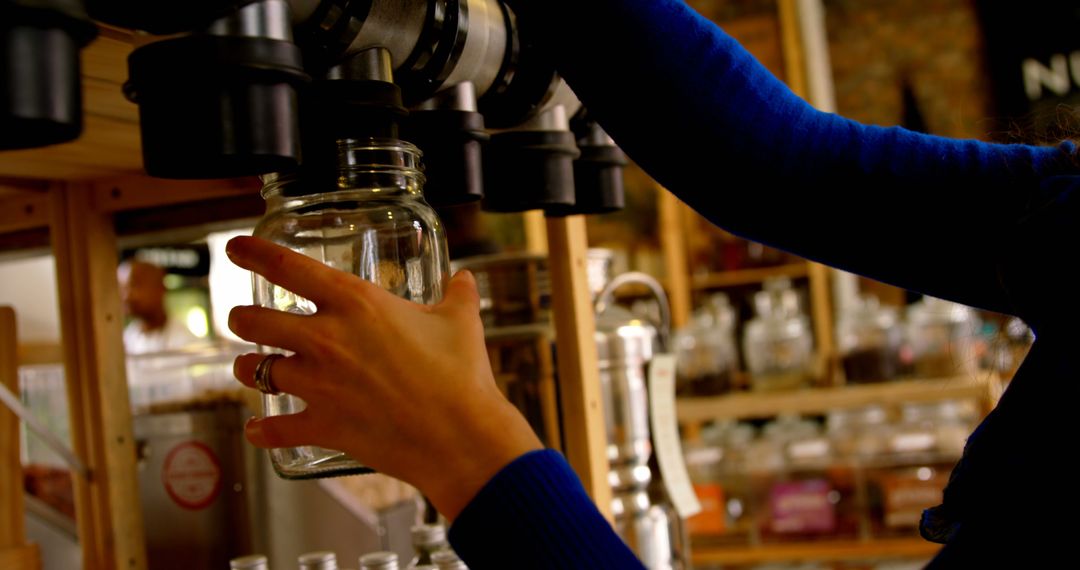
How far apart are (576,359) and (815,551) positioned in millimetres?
2032

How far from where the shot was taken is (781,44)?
455 cm

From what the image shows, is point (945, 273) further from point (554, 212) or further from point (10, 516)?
point (10, 516)

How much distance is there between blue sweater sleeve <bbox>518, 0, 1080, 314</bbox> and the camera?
2.35ft

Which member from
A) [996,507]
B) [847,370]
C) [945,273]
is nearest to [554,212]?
[945,273]

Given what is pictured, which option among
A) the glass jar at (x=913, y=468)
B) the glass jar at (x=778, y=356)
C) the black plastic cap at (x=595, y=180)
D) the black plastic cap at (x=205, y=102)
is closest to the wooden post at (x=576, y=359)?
the black plastic cap at (x=595, y=180)

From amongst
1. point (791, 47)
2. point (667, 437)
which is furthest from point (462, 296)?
point (791, 47)

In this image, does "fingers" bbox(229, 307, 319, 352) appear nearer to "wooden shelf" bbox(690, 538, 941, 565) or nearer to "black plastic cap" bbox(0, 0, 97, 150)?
"black plastic cap" bbox(0, 0, 97, 150)

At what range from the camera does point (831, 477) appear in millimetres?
2912

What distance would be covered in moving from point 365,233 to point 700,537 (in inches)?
99.3

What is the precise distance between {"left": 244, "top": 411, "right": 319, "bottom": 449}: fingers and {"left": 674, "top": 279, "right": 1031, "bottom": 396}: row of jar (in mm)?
2886

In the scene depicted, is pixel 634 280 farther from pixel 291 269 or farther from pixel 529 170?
pixel 291 269

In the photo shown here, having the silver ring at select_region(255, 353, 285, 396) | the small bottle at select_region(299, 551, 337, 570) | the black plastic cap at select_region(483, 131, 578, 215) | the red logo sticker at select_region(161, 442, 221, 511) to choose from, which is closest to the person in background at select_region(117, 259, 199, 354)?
the red logo sticker at select_region(161, 442, 221, 511)

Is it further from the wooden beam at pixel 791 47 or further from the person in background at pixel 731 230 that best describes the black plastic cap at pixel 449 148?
the wooden beam at pixel 791 47

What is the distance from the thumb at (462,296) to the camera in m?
0.51
